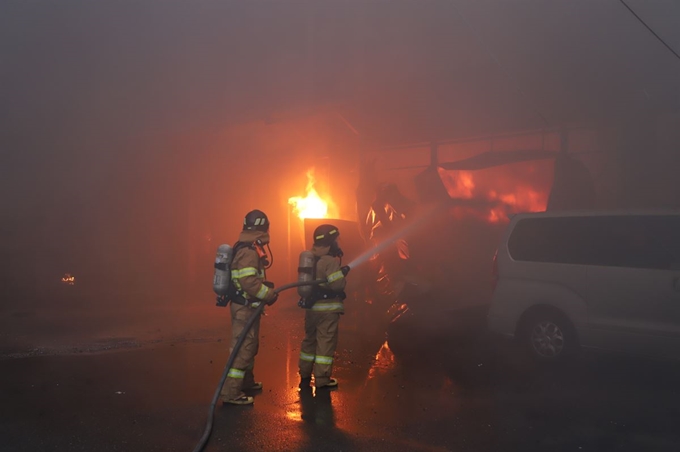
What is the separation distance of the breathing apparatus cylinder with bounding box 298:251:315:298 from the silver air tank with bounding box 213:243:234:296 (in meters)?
0.72

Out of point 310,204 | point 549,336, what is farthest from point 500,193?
point 549,336

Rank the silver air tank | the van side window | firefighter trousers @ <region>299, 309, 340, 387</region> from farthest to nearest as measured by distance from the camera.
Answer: the van side window → firefighter trousers @ <region>299, 309, 340, 387</region> → the silver air tank

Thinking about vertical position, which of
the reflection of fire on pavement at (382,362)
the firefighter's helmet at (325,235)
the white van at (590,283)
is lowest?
the reflection of fire on pavement at (382,362)

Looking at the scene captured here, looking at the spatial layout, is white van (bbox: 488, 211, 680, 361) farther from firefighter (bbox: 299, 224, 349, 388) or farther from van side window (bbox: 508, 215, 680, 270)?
firefighter (bbox: 299, 224, 349, 388)

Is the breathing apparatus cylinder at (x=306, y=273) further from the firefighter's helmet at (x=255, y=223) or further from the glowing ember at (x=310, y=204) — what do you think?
the glowing ember at (x=310, y=204)

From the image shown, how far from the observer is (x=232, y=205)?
16.1 m

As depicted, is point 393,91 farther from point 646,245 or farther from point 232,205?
point 646,245

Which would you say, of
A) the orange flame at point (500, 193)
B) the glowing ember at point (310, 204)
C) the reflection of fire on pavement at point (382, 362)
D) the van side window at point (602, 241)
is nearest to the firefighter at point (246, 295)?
the reflection of fire on pavement at point (382, 362)

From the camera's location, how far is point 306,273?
559cm

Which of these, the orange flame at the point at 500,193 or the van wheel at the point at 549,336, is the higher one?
the orange flame at the point at 500,193

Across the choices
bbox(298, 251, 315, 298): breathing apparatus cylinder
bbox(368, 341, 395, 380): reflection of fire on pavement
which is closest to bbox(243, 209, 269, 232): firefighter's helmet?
bbox(298, 251, 315, 298): breathing apparatus cylinder

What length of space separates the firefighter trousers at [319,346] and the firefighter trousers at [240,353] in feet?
2.06

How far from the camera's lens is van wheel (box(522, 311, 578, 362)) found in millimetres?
6305

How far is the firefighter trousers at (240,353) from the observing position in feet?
16.5
